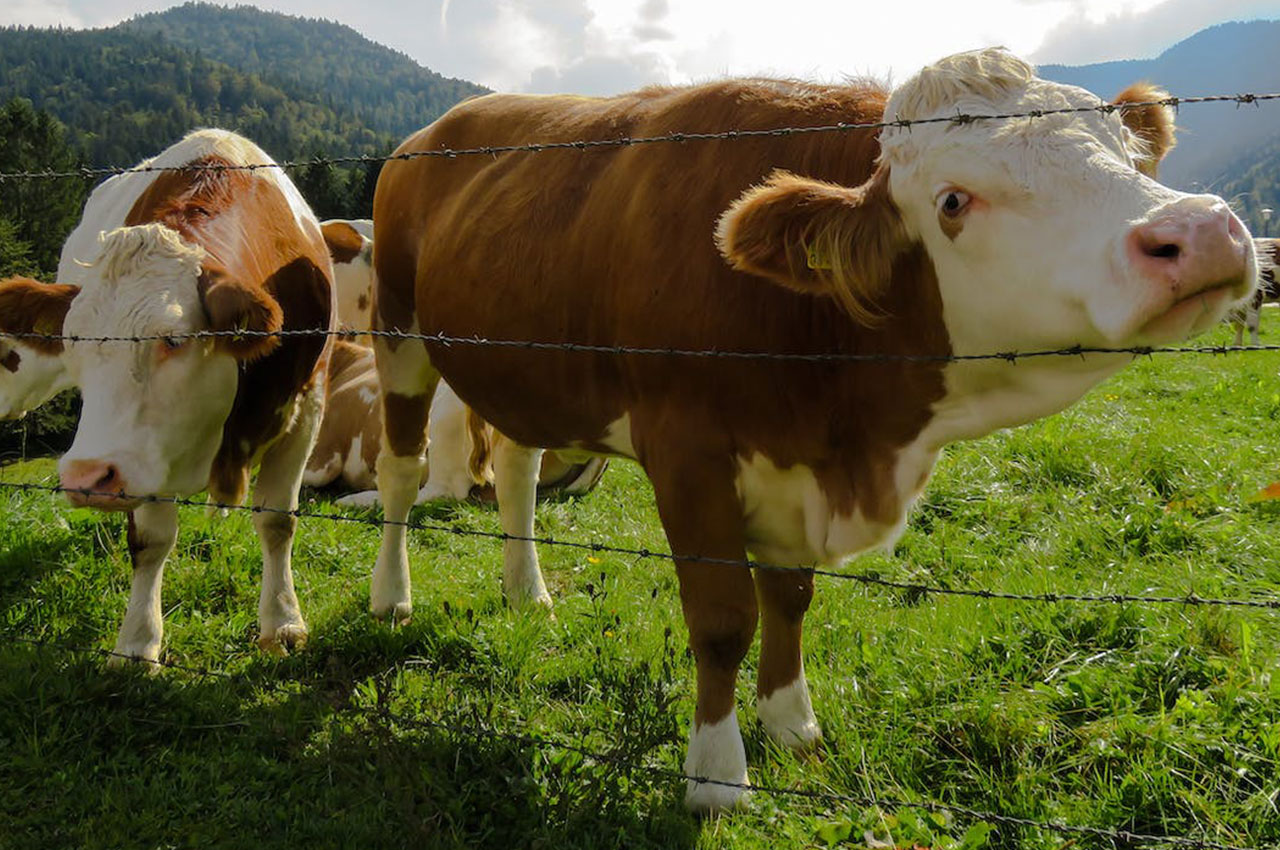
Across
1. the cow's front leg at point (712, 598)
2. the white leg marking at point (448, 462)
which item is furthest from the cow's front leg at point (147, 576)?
the white leg marking at point (448, 462)

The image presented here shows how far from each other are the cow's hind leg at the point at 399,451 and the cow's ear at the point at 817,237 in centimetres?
262

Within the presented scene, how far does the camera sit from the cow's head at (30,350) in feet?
11.6

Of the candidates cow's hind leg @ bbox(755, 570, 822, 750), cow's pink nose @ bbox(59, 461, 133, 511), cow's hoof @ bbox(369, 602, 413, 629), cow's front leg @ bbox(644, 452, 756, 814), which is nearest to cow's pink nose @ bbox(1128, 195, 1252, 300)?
cow's front leg @ bbox(644, 452, 756, 814)

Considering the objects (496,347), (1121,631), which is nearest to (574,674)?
(496,347)

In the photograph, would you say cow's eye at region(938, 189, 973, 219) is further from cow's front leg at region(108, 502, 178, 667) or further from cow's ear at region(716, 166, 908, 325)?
cow's front leg at region(108, 502, 178, 667)

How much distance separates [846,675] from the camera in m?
3.53

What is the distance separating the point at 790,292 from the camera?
269 cm

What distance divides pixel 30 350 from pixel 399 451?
1630 mm

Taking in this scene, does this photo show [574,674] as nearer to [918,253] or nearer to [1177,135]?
[918,253]

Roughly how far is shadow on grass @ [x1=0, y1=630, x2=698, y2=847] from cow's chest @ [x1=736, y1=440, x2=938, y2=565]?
2.80ft

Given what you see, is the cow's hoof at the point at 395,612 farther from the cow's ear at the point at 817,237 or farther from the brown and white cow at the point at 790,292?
the cow's ear at the point at 817,237

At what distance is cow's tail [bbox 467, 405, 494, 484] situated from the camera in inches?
250

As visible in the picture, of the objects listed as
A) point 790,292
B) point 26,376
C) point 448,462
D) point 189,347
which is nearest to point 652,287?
point 790,292

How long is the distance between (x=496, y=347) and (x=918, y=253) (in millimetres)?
1666
